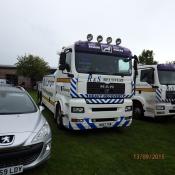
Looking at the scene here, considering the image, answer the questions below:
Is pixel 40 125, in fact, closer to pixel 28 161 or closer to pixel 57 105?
pixel 28 161

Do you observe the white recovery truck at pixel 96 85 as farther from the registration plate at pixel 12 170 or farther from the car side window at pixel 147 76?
the registration plate at pixel 12 170

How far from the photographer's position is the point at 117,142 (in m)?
7.45

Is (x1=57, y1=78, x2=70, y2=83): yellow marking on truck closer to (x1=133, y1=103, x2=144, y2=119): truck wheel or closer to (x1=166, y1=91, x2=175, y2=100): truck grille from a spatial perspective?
(x1=133, y1=103, x2=144, y2=119): truck wheel

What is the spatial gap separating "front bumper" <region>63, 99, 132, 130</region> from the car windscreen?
4.98ft

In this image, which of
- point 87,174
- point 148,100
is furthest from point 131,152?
point 148,100

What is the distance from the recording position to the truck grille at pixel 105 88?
7.80 meters

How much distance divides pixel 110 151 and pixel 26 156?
8.78 ft

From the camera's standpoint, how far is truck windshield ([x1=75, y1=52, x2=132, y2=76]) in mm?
7762

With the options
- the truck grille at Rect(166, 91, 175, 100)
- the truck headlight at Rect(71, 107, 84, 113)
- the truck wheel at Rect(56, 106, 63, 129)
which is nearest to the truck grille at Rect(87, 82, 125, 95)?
the truck headlight at Rect(71, 107, 84, 113)

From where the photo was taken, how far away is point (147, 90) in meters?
10.9

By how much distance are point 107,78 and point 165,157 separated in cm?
294

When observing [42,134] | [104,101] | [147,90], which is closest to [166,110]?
[147,90]
